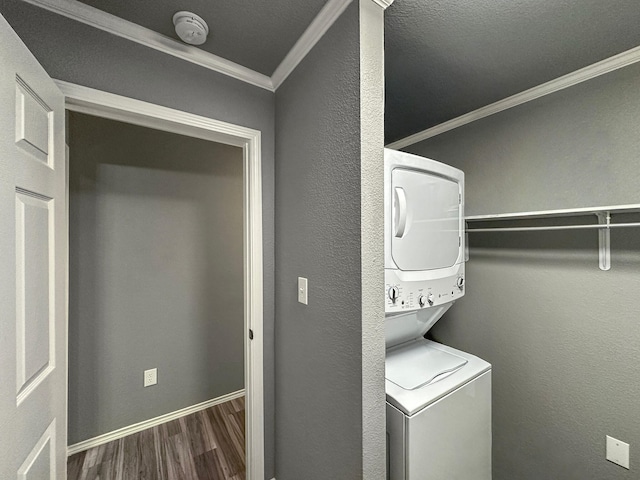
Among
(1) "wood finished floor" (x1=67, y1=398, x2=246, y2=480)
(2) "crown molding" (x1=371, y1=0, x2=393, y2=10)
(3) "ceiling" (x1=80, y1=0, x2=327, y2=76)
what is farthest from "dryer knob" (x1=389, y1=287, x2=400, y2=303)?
(1) "wood finished floor" (x1=67, y1=398, x2=246, y2=480)

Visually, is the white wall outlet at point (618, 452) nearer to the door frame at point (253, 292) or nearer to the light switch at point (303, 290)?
the light switch at point (303, 290)

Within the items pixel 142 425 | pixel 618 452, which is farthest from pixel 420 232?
pixel 142 425

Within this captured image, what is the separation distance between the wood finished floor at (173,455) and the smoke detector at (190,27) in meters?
2.51

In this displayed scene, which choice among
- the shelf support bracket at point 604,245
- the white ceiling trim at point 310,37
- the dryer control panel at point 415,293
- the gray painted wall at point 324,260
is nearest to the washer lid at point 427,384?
the gray painted wall at point 324,260

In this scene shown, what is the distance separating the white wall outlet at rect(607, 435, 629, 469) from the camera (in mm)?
1244

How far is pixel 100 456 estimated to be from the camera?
1.78 meters

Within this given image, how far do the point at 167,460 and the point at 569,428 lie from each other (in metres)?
2.50

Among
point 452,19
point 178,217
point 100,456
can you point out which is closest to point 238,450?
point 100,456

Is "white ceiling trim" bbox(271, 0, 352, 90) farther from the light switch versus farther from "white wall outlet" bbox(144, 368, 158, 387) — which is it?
"white wall outlet" bbox(144, 368, 158, 387)

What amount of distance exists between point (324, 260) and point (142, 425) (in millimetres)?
2174

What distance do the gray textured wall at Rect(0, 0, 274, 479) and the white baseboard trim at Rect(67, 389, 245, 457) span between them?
1.07m

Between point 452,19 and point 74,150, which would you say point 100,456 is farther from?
point 452,19

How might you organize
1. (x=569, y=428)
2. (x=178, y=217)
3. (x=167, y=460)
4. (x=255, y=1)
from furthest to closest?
(x=178, y=217) → (x=167, y=460) → (x=569, y=428) → (x=255, y=1)

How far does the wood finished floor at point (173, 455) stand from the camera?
5.49 ft
